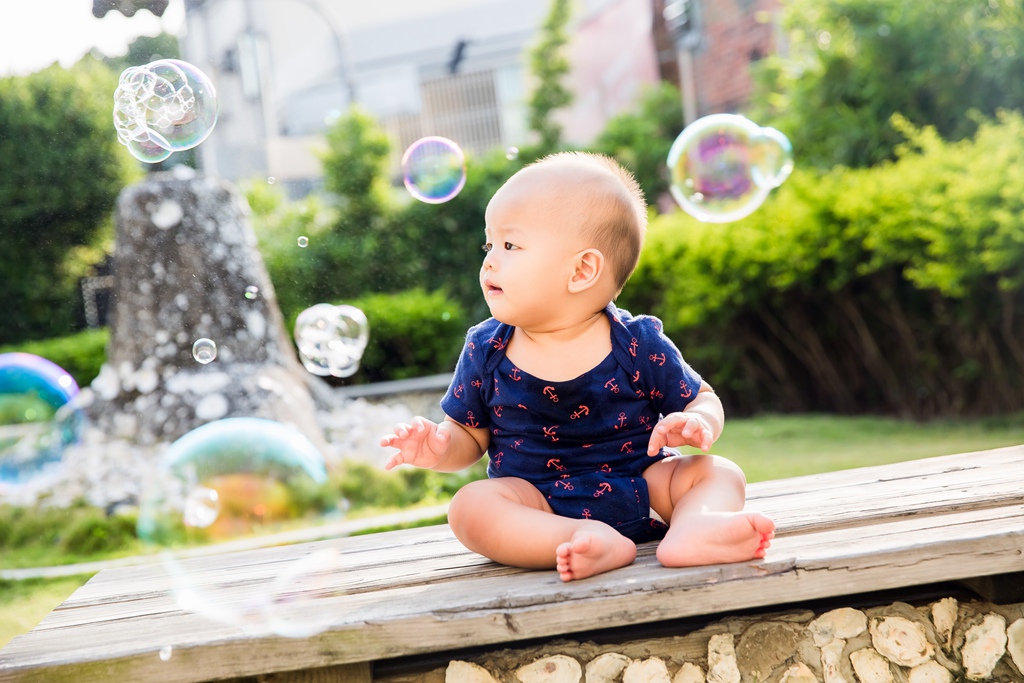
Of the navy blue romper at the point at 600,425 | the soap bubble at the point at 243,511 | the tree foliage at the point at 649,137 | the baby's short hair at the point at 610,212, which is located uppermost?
the tree foliage at the point at 649,137

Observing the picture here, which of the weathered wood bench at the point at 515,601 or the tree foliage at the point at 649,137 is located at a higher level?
the tree foliage at the point at 649,137

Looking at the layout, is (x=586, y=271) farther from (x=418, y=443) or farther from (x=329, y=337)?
(x=329, y=337)

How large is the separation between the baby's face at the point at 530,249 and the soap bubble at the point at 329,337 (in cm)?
252

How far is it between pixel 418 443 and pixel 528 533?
0.27 meters

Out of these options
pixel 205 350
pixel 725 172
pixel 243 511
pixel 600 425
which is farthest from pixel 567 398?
pixel 205 350

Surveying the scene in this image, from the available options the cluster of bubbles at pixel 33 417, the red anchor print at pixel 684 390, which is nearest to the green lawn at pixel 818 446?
the cluster of bubbles at pixel 33 417

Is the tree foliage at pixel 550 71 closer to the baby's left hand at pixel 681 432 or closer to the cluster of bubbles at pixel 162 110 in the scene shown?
the cluster of bubbles at pixel 162 110

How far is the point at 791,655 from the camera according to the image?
5.80ft

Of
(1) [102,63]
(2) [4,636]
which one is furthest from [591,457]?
(1) [102,63]

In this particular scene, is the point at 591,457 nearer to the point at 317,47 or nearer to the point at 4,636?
the point at 4,636

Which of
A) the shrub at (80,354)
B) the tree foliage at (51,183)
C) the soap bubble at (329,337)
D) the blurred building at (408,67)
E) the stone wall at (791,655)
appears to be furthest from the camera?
the blurred building at (408,67)

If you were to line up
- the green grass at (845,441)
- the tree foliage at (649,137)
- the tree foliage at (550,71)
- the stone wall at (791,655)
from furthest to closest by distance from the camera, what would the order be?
the tree foliage at (550,71)
the tree foliage at (649,137)
the green grass at (845,441)
the stone wall at (791,655)

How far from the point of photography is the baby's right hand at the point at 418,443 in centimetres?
185

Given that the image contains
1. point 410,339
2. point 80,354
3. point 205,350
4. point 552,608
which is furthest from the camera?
point 80,354
